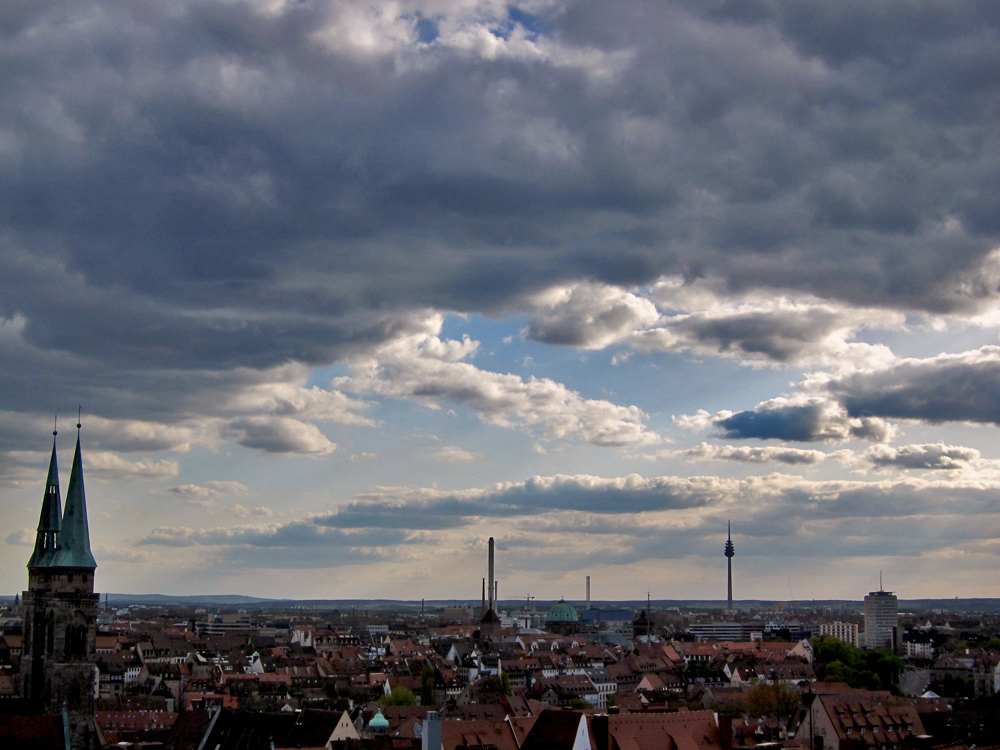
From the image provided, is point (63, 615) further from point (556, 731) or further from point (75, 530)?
point (556, 731)

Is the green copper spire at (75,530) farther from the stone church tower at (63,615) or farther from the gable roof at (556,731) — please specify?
the gable roof at (556,731)

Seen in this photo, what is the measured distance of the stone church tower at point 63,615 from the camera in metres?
116

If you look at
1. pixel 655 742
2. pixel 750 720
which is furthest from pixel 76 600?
pixel 750 720

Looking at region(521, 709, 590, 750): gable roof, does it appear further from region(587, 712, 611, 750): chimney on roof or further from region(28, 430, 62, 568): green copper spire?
region(28, 430, 62, 568): green copper spire

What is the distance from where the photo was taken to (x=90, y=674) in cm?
11819

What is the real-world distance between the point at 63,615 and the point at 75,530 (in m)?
7.71

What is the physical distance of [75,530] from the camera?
121 metres

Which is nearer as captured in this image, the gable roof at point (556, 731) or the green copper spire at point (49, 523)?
A: the gable roof at point (556, 731)

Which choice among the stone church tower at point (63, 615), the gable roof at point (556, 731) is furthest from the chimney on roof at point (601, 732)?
the stone church tower at point (63, 615)

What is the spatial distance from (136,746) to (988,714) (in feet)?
284

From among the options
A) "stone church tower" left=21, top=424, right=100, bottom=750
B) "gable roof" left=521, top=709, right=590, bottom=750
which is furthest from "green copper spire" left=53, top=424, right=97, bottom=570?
"gable roof" left=521, top=709, right=590, bottom=750

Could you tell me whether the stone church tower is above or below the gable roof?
above

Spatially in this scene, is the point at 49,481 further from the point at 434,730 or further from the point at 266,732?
the point at 434,730

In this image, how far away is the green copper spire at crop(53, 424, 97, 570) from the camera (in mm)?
119875
